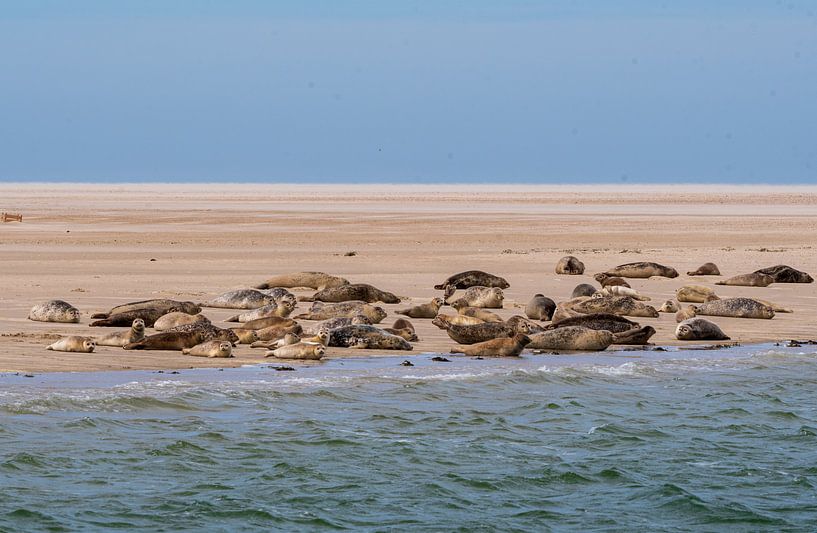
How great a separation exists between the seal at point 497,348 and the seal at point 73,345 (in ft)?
12.5

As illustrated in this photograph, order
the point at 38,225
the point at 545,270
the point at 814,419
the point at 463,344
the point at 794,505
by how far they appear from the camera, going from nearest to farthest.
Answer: the point at 794,505 → the point at 814,419 → the point at 463,344 → the point at 545,270 → the point at 38,225

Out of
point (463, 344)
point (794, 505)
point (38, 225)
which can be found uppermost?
point (38, 225)

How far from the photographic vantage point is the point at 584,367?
1254 centimetres

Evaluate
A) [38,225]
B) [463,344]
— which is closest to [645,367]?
[463,344]

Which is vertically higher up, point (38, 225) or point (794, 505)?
point (38, 225)

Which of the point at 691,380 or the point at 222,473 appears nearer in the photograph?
the point at 222,473

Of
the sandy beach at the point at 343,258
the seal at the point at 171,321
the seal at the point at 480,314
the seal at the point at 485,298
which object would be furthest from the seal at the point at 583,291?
the seal at the point at 171,321

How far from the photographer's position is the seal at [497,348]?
43.1 feet

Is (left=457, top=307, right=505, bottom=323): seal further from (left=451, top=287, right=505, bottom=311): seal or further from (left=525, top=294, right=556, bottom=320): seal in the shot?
(left=451, top=287, right=505, bottom=311): seal

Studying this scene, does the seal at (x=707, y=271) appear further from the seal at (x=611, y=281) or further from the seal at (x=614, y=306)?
the seal at (x=614, y=306)

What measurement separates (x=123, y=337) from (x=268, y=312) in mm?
2351

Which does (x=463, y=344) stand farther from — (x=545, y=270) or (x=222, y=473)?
(x=545, y=270)

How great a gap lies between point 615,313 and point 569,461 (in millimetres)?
7454

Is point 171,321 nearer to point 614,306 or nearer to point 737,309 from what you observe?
point 614,306
